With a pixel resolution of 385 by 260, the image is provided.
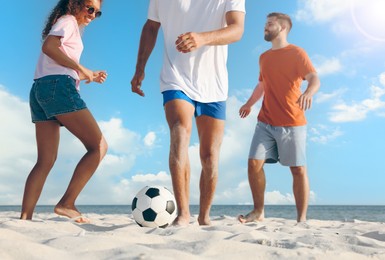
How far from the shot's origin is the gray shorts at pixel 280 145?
5.29 m

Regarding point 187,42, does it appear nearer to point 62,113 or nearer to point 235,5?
point 235,5

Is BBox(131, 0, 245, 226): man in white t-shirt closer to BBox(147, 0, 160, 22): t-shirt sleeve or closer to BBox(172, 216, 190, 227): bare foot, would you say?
BBox(147, 0, 160, 22): t-shirt sleeve

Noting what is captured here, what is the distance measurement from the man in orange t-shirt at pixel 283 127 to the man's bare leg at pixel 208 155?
1.32 m

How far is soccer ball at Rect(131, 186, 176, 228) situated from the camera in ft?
12.4

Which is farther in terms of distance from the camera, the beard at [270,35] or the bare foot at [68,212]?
the beard at [270,35]

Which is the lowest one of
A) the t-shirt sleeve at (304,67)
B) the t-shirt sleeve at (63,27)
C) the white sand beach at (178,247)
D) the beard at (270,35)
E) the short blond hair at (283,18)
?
the white sand beach at (178,247)

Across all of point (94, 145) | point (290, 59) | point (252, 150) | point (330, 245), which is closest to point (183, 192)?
point (94, 145)

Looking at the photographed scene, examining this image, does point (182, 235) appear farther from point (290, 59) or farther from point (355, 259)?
point (290, 59)

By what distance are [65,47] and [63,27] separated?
0.58 feet

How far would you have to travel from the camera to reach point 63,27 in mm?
4043

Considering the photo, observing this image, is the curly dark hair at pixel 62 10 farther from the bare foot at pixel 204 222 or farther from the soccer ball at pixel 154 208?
the bare foot at pixel 204 222

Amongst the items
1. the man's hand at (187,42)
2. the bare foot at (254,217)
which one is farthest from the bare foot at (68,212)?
the bare foot at (254,217)

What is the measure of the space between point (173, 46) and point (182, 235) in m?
1.84

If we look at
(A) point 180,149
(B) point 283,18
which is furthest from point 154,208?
(B) point 283,18
